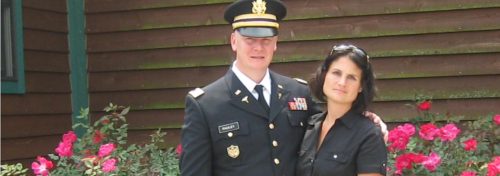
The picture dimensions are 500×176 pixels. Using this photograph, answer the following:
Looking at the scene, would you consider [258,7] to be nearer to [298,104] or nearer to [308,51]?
[298,104]

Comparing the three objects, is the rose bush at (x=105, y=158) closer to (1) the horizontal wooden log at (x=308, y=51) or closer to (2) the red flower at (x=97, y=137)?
(2) the red flower at (x=97, y=137)

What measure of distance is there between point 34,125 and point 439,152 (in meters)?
2.95

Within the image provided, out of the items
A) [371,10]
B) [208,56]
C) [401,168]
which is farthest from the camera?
[208,56]

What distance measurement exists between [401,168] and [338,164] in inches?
36.2

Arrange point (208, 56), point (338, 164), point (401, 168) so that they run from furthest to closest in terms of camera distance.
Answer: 1. point (208, 56)
2. point (401, 168)
3. point (338, 164)

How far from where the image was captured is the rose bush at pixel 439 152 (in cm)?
308

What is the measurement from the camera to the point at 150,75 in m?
5.21

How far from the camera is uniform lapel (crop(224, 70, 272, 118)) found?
2.35 meters

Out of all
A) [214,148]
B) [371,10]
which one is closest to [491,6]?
[371,10]

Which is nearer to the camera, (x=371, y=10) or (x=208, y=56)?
(x=371, y=10)

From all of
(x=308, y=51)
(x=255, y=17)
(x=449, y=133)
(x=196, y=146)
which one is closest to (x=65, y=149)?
(x=196, y=146)

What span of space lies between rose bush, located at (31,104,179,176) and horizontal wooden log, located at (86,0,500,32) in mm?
1157

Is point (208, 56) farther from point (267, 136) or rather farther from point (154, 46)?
point (267, 136)

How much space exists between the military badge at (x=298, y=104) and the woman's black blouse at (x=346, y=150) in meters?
0.09
